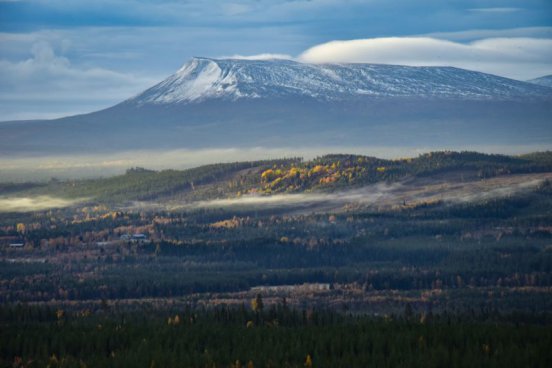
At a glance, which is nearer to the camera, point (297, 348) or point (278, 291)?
point (297, 348)

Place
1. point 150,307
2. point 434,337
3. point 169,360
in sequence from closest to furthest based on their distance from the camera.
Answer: point 169,360 < point 434,337 < point 150,307

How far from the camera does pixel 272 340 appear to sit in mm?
139750

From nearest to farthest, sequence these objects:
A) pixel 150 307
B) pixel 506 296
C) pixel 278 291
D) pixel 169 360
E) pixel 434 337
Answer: pixel 169 360 < pixel 434 337 < pixel 150 307 < pixel 506 296 < pixel 278 291

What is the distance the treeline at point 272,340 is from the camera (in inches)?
5069

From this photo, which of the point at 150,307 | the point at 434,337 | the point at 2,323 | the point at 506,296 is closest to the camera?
the point at 434,337

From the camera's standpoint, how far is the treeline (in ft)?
422

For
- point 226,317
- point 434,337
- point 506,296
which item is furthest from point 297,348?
point 506,296

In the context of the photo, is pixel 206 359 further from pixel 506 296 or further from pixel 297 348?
pixel 506 296

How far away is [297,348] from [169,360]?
1167cm

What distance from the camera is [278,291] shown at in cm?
19888

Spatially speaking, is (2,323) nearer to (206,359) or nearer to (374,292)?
(206,359)

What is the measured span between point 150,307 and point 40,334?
2988 centimetres

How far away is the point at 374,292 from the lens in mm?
195375

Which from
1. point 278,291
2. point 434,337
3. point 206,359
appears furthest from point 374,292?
point 206,359
